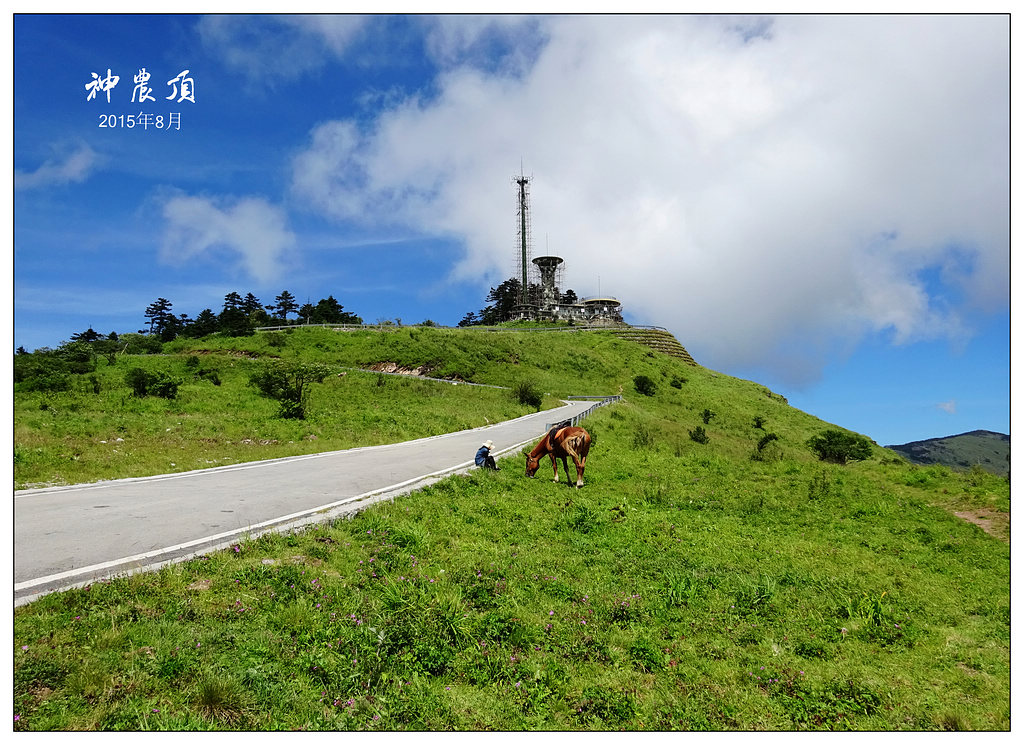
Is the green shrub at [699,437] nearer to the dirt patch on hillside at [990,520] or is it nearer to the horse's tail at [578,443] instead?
the dirt patch on hillside at [990,520]

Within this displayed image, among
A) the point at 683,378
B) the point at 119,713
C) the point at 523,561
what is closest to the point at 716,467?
the point at 523,561

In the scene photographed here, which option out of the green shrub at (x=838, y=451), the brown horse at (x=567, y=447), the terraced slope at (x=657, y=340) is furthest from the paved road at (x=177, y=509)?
the terraced slope at (x=657, y=340)

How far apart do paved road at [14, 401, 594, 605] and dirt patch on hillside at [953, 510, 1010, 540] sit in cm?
1302

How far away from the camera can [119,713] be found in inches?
168

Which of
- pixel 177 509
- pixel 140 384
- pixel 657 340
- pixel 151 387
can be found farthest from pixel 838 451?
pixel 657 340

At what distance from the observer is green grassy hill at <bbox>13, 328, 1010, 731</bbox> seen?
15.8 feet

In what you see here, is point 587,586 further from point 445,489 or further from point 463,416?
point 463,416

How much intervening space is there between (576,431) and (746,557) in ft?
22.3

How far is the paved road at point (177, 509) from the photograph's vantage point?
714 centimetres

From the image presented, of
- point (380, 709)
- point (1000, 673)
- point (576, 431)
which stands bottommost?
point (1000, 673)

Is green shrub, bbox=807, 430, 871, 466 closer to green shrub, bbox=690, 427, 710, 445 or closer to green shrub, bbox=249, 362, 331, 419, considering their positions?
green shrub, bbox=690, 427, 710, 445

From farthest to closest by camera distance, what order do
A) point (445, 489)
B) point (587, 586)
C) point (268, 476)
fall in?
point (268, 476), point (445, 489), point (587, 586)

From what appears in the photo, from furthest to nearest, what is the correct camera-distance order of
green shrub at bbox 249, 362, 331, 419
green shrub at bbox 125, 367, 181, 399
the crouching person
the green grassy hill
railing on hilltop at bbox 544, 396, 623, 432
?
green shrub at bbox 125, 367, 181, 399, railing on hilltop at bbox 544, 396, 623, 432, green shrub at bbox 249, 362, 331, 419, the crouching person, the green grassy hill

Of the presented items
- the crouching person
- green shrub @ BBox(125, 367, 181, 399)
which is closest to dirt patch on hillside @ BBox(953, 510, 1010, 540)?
the crouching person
